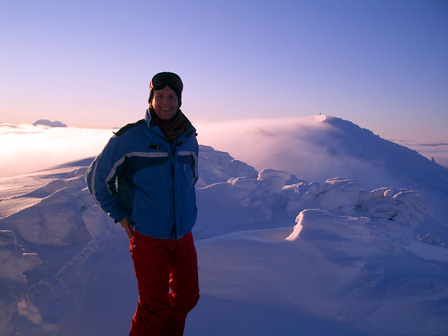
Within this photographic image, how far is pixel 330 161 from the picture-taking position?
81.4 feet

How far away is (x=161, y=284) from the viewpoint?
2.02 metres

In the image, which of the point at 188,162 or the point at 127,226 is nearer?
the point at 127,226

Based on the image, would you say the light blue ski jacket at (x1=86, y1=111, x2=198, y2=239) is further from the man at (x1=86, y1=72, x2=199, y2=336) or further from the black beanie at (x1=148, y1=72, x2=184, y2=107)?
the black beanie at (x1=148, y1=72, x2=184, y2=107)

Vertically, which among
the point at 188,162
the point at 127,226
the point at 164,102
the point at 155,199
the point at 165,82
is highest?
the point at 165,82

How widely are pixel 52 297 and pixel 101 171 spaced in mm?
1828

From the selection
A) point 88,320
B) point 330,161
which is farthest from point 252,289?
point 330,161

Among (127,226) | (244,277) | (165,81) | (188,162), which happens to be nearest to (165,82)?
(165,81)

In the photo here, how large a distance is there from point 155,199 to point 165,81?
2.86 feet

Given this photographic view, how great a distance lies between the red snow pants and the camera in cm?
200

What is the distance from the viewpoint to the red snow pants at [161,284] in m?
2.00

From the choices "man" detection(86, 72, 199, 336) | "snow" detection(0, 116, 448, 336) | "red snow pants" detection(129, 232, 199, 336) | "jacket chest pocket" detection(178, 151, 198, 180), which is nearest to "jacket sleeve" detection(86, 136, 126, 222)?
"man" detection(86, 72, 199, 336)

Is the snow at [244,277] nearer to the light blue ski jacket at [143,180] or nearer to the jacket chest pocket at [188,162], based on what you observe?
the light blue ski jacket at [143,180]

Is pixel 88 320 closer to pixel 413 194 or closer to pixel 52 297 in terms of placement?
pixel 52 297

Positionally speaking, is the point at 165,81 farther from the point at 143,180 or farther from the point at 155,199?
the point at 155,199
